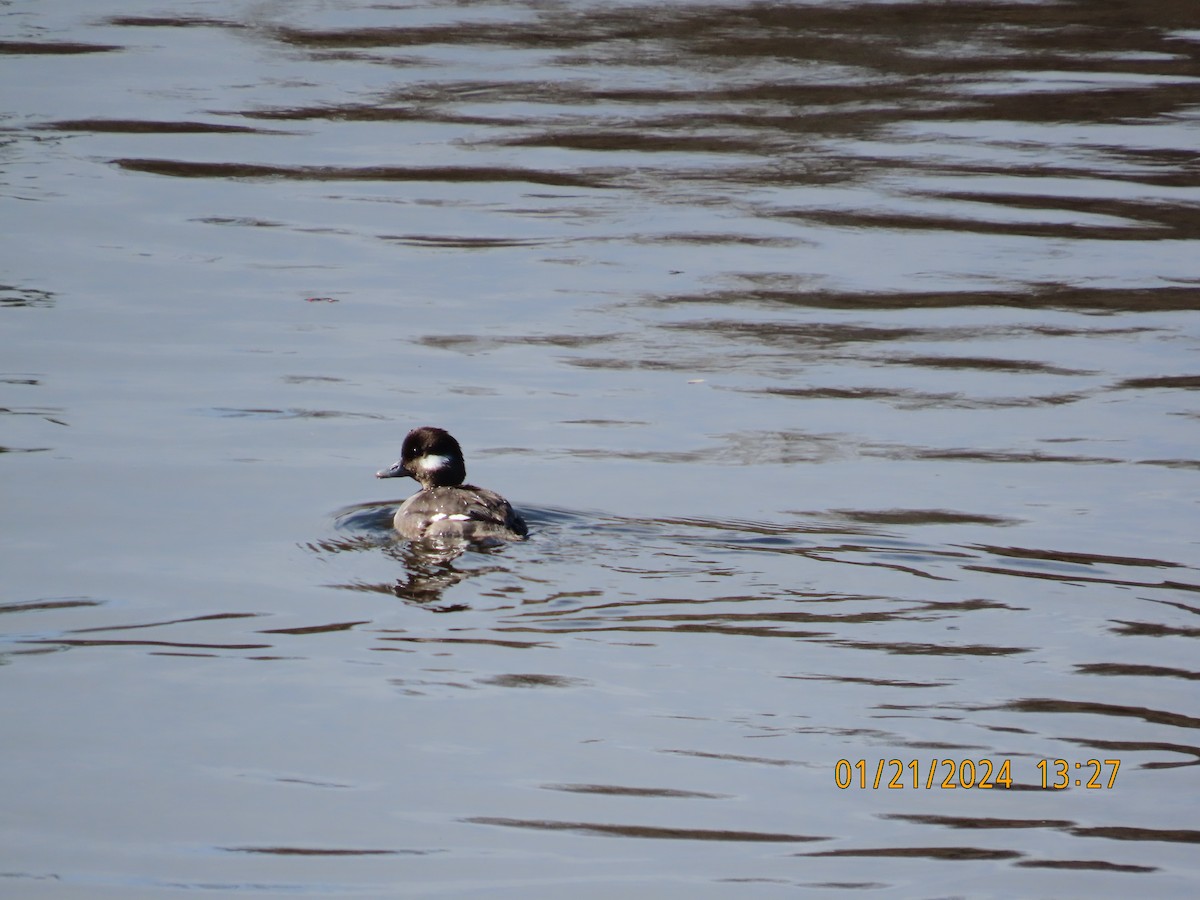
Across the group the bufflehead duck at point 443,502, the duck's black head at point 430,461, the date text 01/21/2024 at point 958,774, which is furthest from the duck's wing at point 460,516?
the date text 01/21/2024 at point 958,774

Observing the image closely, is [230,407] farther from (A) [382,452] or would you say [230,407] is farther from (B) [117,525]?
(B) [117,525]

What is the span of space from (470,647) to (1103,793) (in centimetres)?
215

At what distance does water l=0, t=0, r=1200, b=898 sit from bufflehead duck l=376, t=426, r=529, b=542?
21cm

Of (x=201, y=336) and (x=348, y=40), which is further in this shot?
(x=348, y=40)

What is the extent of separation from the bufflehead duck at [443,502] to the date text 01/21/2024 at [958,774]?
2.66m

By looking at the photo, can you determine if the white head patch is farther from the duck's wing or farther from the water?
the water

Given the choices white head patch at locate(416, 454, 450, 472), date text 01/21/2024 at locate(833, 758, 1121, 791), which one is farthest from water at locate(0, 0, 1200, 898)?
white head patch at locate(416, 454, 450, 472)

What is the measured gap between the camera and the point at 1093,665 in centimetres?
654

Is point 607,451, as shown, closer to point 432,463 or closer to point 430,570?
point 432,463

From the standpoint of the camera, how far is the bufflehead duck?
26.6ft

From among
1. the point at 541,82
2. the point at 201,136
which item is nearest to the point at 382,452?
the point at 201,136

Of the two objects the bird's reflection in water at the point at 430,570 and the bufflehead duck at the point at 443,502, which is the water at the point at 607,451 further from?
the bufflehead duck at the point at 443,502

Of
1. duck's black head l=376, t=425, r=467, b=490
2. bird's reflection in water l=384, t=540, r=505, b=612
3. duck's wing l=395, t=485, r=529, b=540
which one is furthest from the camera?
duck's black head l=376, t=425, r=467, b=490

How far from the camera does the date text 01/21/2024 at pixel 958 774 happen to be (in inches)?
223
